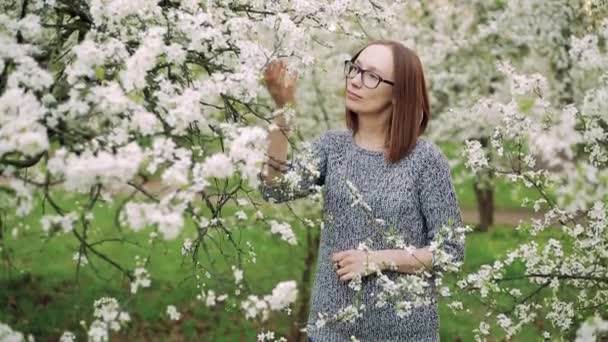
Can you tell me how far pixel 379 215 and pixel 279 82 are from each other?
2.01 feet

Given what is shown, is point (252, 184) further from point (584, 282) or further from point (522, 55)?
point (522, 55)

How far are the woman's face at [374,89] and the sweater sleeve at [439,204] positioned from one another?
0.27 m

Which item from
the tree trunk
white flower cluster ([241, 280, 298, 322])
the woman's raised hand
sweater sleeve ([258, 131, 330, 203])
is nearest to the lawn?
the tree trunk

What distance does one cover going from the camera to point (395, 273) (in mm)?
3322

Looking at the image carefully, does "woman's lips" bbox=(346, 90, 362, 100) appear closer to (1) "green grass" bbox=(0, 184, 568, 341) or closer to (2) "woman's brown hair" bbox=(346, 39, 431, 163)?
(2) "woman's brown hair" bbox=(346, 39, 431, 163)

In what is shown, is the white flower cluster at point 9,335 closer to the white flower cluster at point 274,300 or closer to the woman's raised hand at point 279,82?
the white flower cluster at point 274,300

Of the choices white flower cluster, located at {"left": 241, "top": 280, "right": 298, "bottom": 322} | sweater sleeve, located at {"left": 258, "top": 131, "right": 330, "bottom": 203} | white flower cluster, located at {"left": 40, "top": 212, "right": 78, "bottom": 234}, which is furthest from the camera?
sweater sleeve, located at {"left": 258, "top": 131, "right": 330, "bottom": 203}

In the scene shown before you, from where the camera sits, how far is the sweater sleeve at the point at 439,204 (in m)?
3.32

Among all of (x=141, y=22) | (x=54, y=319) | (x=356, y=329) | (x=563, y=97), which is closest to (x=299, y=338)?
(x=54, y=319)

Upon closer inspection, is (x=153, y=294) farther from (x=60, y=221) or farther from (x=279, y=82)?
(x=60, y=221)

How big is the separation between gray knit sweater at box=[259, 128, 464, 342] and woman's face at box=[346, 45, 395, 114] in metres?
0.18

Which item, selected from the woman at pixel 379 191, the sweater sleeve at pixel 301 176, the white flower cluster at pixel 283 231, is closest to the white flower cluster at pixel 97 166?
the white flower cluster at pixel 283 231

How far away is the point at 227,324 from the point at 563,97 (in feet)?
12.8

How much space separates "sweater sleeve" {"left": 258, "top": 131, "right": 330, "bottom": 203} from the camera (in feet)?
10.2
